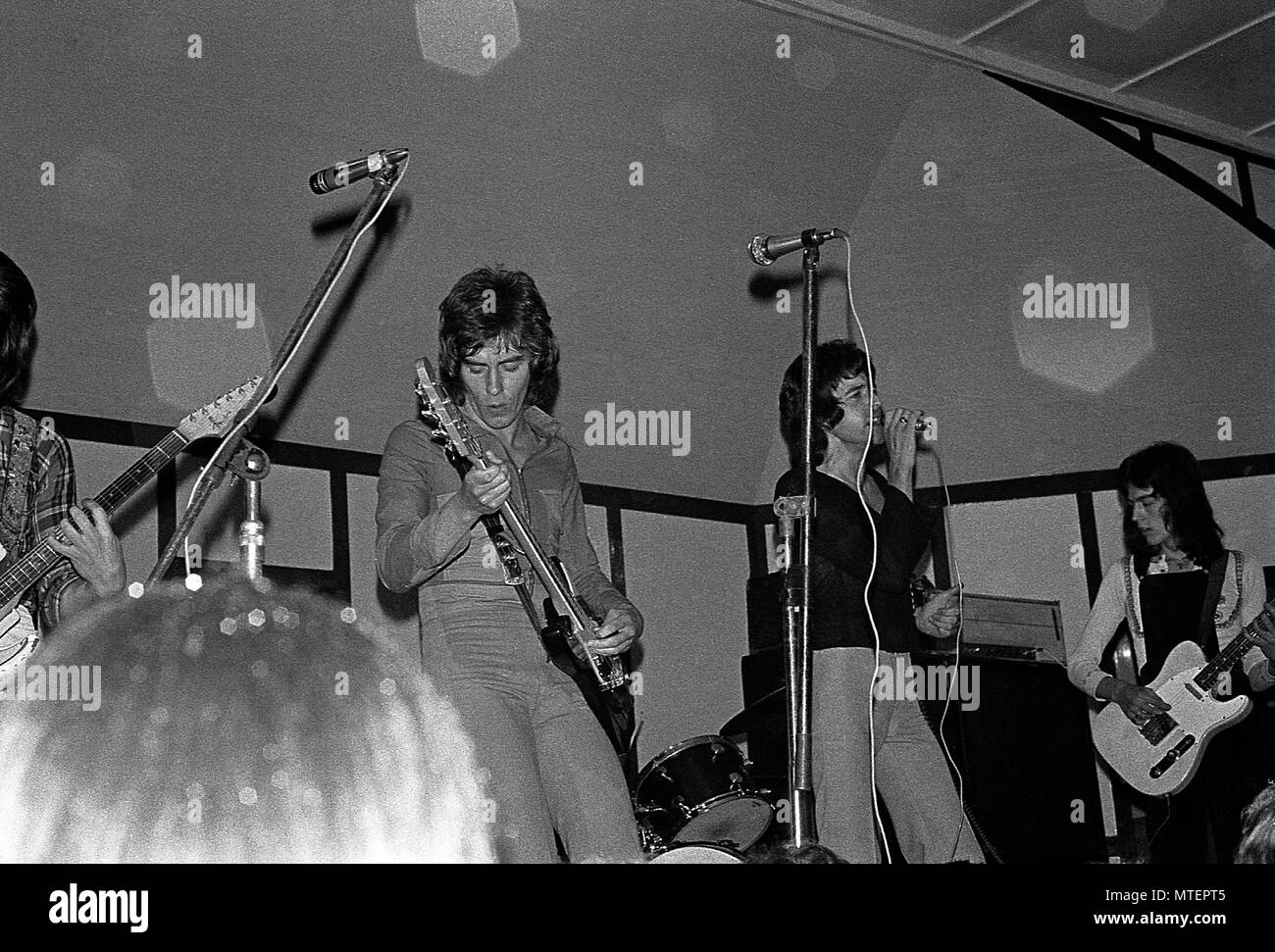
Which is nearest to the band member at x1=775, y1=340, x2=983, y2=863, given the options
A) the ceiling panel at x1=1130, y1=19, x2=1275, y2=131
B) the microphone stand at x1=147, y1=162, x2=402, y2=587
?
the microphone stand at x1=147, y1=162, x2=402, y2=587

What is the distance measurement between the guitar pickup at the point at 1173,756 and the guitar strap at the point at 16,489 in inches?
119

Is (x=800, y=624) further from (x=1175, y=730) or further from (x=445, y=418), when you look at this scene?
(x=1175, y=730)

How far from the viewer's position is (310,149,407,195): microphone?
2.53 meters

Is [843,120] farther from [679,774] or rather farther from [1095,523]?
[679,774]

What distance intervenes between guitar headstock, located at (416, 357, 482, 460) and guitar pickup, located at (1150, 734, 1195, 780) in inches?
95.2

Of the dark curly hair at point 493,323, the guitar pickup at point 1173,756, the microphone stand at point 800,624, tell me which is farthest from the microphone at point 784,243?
the guitar pickup at point 1173,756

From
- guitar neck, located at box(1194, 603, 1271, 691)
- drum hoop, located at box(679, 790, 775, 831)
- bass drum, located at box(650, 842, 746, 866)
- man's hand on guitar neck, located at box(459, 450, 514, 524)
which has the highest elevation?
man's hand on guitar neck, located at box(459, 450, 514, 524)

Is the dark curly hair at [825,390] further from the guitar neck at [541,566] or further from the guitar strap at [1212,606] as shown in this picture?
the guitar strap at [1212,606]

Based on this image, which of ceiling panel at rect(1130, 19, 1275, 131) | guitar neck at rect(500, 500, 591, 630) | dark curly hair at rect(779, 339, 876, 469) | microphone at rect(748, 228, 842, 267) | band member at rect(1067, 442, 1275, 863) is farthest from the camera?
ceiling panel at rect(1130, 19, 1275, 131)

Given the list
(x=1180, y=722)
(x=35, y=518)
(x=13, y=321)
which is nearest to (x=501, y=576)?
(x=35, y=518)

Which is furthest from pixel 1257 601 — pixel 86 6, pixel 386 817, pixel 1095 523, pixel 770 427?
pixel 86 6

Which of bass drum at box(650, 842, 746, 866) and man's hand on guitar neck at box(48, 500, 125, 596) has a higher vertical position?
man's hand on guitar neck at box(48, 500, 125, 596)

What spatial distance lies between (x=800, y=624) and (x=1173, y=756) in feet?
5.59

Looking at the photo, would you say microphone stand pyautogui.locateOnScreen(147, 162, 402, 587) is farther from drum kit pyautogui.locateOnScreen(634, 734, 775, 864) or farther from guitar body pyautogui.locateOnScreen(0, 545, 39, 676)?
drum kit pyautogui.locateOnScreen(634, 734, 775, 864)
